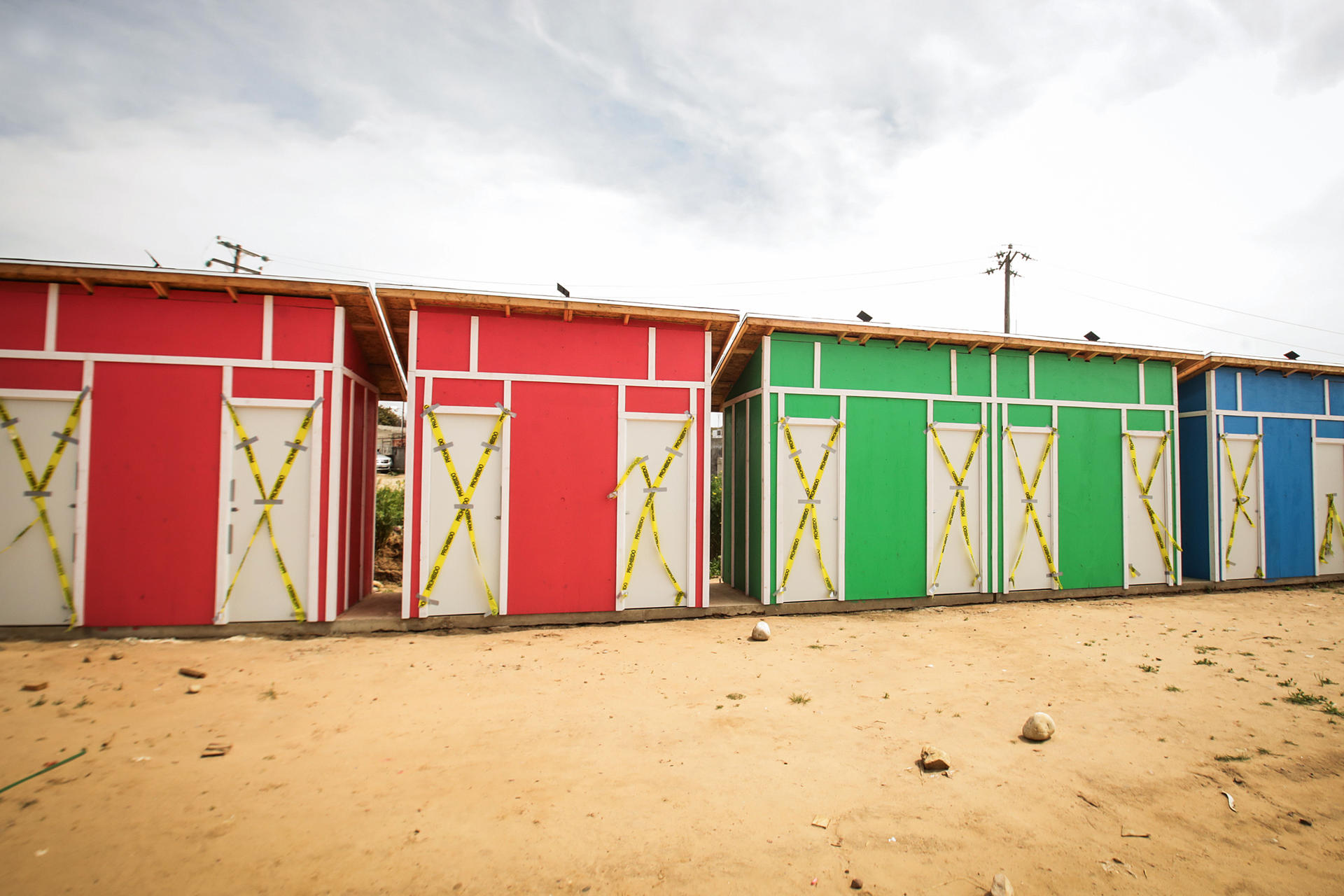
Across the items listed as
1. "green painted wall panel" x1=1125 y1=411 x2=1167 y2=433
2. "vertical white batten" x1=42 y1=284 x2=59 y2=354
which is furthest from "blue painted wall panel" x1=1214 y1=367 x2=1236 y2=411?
"vertical white batten" x1=42 y1=284 x2=59 y2=354

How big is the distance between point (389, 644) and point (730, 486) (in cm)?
550

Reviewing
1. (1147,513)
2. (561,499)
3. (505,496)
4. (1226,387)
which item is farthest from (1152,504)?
(505,496)

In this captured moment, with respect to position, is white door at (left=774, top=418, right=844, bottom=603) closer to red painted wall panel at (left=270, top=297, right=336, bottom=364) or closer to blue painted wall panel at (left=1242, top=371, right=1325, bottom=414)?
red painted wall panel at (left=270, top=297, right=336, bottom=364)

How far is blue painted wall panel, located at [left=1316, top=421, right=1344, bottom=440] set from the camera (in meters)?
10.6

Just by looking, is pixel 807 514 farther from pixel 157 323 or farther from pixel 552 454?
pixel 157 323

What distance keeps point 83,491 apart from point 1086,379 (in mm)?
13368

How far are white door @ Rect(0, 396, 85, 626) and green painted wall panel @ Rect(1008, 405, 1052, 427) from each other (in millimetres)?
11866

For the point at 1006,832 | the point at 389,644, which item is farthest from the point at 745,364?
the point at 1006,832

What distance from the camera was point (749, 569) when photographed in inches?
345

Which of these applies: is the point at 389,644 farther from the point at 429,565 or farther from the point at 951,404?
the point at 951,404

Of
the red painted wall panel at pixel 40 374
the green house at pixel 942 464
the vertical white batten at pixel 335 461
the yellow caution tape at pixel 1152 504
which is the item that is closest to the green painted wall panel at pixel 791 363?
the green house at pixel 942 464

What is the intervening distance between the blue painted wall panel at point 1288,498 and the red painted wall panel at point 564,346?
35.2 ft

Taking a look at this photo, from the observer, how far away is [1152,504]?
9.62m

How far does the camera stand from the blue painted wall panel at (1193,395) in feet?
33.3
